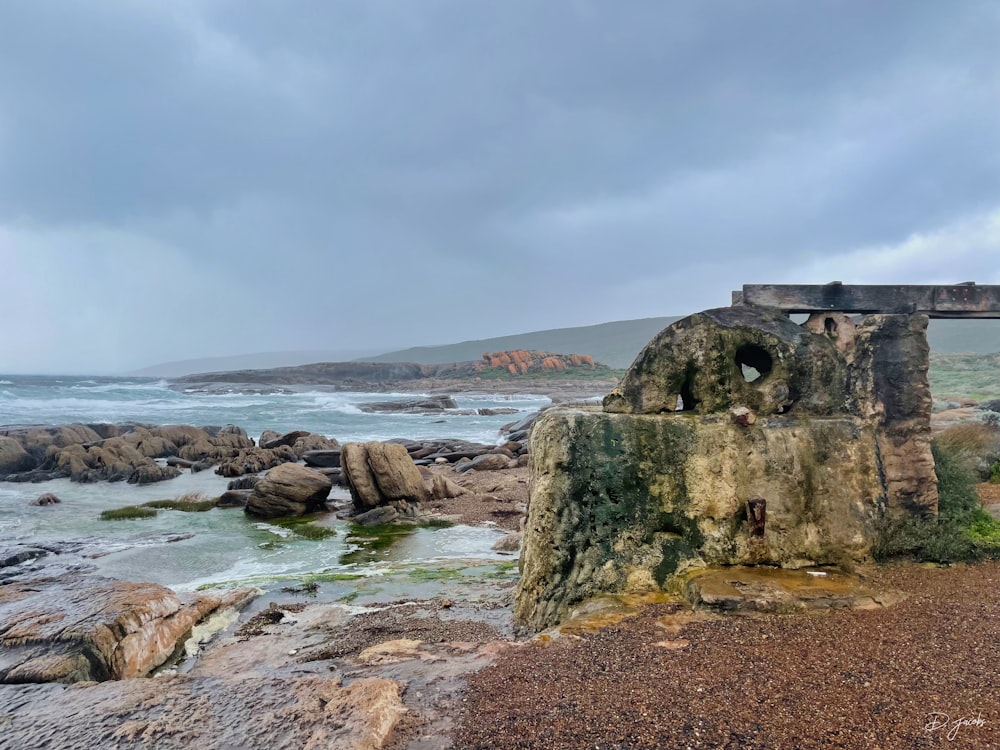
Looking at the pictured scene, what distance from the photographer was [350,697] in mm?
4668

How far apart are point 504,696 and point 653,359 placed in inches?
159

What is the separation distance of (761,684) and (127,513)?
16.4 metres

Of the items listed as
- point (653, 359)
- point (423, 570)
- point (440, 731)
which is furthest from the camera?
point (423, 570)

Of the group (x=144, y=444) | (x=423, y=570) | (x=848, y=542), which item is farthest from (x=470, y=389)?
(x=848, y=542)

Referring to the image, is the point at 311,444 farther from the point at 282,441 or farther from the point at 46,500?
the point at 46,500

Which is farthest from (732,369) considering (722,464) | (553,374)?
(553,374)

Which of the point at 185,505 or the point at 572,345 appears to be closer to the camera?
the point at 185,505

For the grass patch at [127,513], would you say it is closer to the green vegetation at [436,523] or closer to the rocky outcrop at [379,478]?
the rocky outcrop at [379,478]

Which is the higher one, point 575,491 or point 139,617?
point 575,491

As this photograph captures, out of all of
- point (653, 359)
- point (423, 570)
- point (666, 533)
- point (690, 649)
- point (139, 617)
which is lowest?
point (423, 570)

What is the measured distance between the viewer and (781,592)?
5.75 metres

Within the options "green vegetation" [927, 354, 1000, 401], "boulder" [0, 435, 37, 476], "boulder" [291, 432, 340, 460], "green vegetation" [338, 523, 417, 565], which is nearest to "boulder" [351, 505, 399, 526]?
"green vegetation" [338, 523, 417, 565]

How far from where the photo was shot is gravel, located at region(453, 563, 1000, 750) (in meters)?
3.79

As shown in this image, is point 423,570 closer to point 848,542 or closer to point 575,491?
point 575,491
